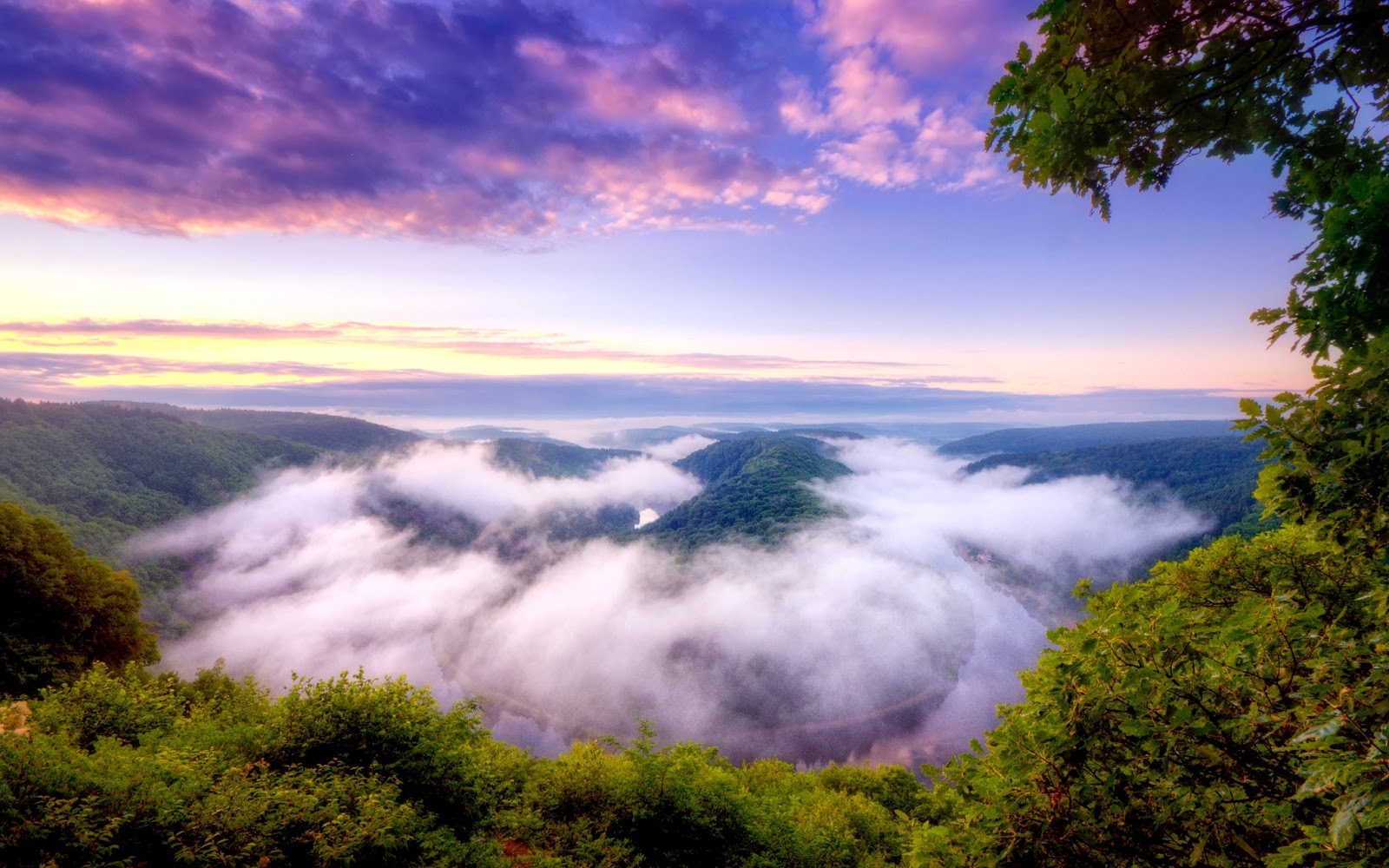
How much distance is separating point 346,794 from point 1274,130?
1859 cm

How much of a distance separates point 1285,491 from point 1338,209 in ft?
8.77

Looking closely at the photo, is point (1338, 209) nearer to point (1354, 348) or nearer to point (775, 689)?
point (1354, 348)

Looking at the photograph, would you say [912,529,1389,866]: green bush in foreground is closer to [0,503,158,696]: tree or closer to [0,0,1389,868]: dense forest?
[0,0,1389,868]: dense forest

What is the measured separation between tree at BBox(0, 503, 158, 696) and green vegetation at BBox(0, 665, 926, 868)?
19.4 feet

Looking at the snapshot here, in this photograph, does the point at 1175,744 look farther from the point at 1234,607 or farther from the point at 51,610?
the point at 51,610

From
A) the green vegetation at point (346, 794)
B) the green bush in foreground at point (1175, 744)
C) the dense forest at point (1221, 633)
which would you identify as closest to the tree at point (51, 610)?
the green vegetation at point (346, 794)

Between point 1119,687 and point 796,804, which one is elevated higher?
point 1119,687

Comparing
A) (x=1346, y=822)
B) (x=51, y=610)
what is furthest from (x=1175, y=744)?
(x=51, y=610)

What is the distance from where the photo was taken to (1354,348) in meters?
4.33

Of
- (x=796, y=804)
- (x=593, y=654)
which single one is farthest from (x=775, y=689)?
(x=796, y=804)

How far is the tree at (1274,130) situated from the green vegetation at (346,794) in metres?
4.96

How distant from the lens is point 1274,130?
512 centimetres

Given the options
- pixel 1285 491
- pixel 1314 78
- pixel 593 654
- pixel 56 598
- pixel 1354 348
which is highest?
pixel 1314 78

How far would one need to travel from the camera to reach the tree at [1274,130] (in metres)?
4.32
